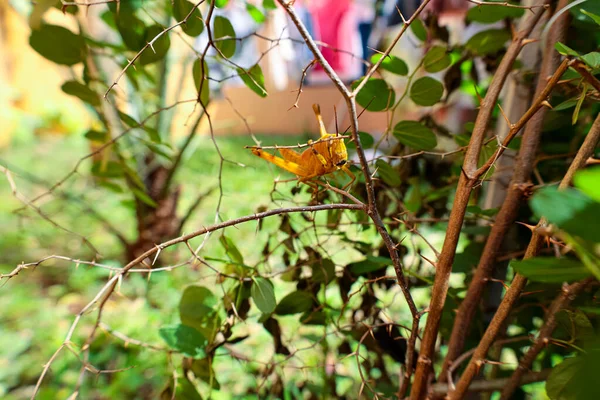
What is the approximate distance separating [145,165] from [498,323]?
1.20 m

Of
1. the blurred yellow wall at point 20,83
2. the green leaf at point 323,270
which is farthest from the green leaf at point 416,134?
the blurred yellow wall at point 20,83

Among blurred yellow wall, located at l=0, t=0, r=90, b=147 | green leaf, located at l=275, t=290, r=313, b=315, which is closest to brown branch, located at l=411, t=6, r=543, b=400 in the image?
green leaf, located at l=275, t=290, r=313, b=315

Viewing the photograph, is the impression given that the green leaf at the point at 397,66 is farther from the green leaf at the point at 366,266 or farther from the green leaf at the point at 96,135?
the green leaf at the point at 96,135

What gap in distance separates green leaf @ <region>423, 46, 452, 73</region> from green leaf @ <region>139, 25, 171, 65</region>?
228 mm

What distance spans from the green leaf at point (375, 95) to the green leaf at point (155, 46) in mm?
177

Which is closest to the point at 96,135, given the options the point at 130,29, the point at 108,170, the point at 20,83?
the point at 108,170

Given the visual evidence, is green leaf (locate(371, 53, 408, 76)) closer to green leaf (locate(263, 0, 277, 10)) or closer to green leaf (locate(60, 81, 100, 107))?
green leaf (locate(263, 0, 277, 10))

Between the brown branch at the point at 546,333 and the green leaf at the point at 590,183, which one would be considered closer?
the green leaf at the point at 590,183

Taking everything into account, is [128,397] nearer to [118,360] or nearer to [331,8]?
[118,360]

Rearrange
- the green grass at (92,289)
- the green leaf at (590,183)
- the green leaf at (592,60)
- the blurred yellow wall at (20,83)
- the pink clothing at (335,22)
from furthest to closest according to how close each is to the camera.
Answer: the blurred yellow wall at (20,83), the pink clothing at (335,22), the green grass at (92,289), the green leaf at (592,60), the green leaf at (590,183)

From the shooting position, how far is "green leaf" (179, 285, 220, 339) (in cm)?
35

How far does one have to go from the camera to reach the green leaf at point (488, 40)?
373mm

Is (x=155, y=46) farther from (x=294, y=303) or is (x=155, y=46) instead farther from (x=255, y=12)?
(x=294, y=303)

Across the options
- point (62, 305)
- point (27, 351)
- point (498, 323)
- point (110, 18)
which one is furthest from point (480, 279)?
point (62, 305)
